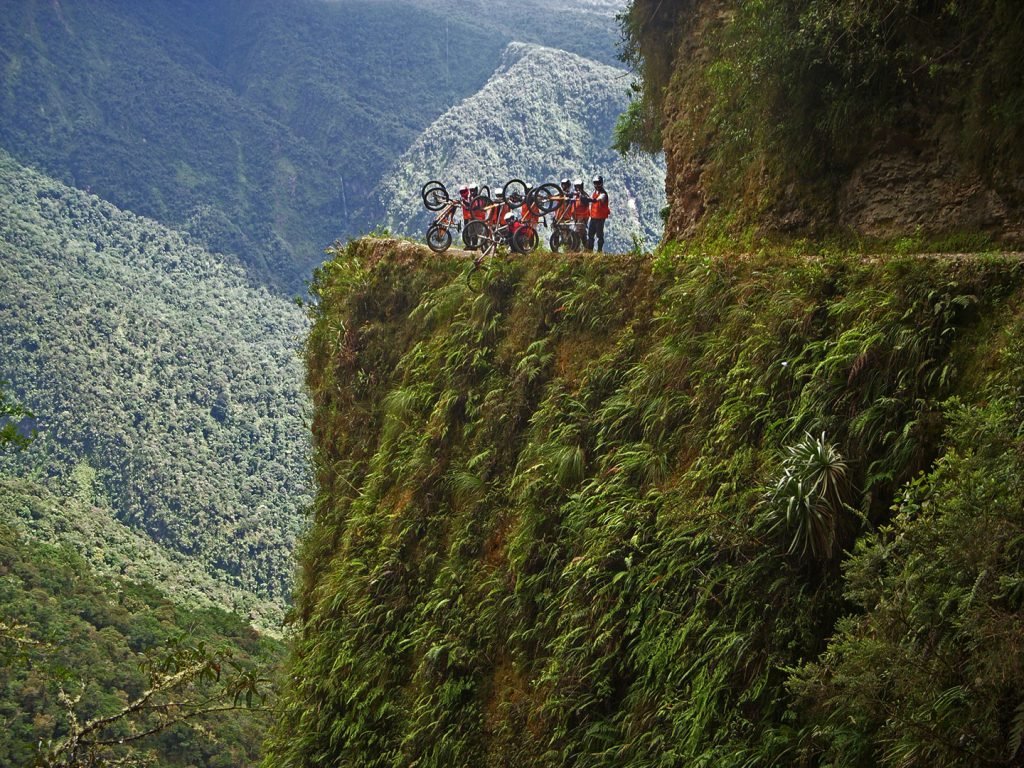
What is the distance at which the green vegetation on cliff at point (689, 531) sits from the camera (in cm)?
530

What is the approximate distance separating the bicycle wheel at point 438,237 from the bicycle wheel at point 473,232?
26 centimetres

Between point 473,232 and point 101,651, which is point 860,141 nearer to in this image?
point 473,232

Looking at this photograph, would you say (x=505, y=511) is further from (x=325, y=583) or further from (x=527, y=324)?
(x=325, y=583)

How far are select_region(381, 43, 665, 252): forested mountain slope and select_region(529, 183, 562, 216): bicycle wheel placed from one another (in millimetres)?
90329

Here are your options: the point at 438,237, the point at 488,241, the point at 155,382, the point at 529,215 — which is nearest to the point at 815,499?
the point at 488,241

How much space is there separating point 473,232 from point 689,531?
365 inches

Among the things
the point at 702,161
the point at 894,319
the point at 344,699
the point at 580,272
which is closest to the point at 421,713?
the point at 344,699

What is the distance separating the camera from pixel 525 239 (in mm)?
14516

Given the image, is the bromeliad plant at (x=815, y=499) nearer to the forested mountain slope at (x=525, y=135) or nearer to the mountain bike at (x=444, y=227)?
the mountain bike at (x=444, y=227)

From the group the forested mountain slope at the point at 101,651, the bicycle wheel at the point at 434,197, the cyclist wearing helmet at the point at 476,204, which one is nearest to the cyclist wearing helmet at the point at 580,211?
the cyclist wearing helmet at the point at 476,204

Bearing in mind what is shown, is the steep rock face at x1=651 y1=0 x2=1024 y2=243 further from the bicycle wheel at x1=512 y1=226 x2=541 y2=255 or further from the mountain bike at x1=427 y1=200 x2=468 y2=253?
the mountain bike at x1=427 y1=200 x2=468 y2=253

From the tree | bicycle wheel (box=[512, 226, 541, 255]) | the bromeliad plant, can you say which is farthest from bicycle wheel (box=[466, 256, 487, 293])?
the bromeliad plant

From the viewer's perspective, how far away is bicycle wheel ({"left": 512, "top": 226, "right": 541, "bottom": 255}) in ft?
46.6

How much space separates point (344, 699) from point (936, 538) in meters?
7.98
